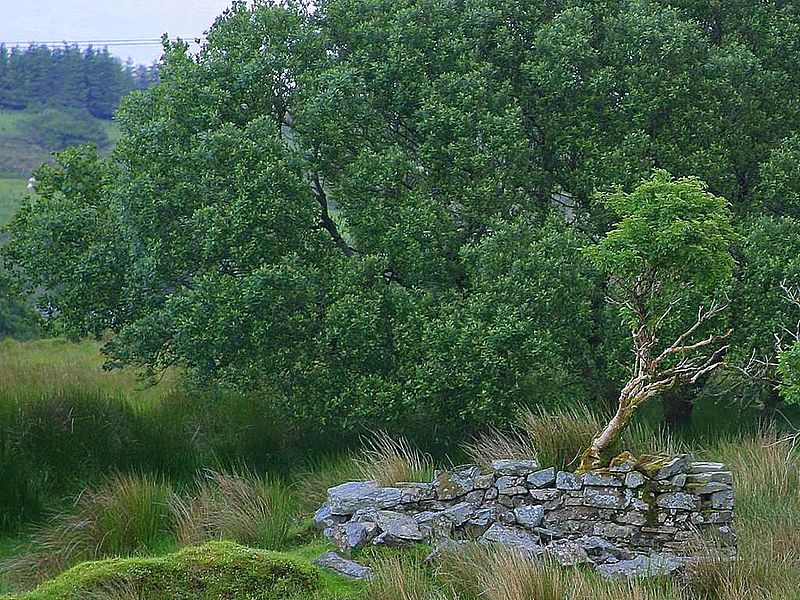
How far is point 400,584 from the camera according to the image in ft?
23.0

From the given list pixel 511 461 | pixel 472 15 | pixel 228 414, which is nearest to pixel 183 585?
pixel 511 461

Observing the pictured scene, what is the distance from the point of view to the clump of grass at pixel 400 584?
22.9 feet

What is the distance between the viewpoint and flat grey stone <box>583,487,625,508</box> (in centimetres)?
817

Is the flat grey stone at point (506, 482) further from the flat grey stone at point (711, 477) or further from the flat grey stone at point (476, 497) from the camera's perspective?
the flat grey stone at point (711, 477)

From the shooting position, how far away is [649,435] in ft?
35.1

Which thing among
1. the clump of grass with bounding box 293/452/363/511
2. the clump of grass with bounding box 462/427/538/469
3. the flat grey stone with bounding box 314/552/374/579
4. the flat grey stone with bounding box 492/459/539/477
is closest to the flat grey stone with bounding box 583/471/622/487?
the flat grey stone with bounding box 492/459/539/477

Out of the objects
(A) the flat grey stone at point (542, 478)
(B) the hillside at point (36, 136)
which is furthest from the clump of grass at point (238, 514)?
(B) the hillside at point (36, 136)

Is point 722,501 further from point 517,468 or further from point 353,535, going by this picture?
point 353,535

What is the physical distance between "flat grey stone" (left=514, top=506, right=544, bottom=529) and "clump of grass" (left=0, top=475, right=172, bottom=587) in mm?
3706

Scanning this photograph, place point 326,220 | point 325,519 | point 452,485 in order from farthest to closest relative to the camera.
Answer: point 326,220, point 325,519, point 452,485

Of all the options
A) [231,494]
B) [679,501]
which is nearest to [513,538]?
[679,501]

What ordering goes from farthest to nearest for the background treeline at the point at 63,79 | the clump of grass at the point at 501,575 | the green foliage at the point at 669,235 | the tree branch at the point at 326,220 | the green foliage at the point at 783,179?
1. the background treeline at the point at 63,79
2. the tree branch at the point at 326,220
3. the green foliage at the point at 783,179
4. the green foliage at the point at 669,235
5. the clump of grass at the point at 501,575

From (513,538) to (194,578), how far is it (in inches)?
99.1

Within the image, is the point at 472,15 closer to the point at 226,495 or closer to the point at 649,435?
the point at 649,435
